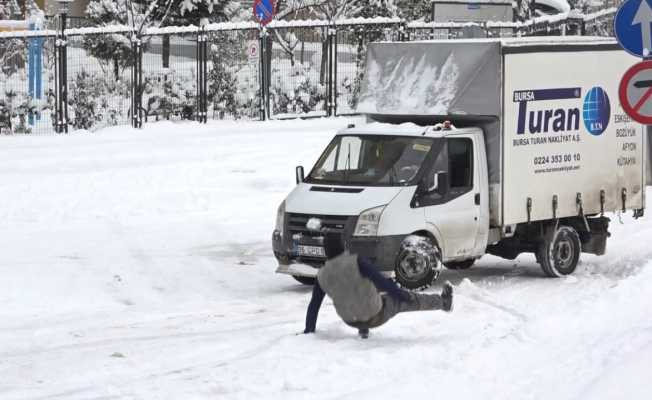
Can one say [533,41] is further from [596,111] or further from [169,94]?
[169,94]

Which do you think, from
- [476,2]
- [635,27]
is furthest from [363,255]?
[476,2]

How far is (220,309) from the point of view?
50.5 ft

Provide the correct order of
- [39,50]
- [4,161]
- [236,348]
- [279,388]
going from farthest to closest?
[39,50] → [4,161] → [236,348] → [279,388]

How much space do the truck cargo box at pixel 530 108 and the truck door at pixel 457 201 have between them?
35 centimetres

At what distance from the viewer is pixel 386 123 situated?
1770 centimetres

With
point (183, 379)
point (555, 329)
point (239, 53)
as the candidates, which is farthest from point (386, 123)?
point (239, 53)

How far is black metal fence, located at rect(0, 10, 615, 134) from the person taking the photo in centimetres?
2734

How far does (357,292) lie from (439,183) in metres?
3.73

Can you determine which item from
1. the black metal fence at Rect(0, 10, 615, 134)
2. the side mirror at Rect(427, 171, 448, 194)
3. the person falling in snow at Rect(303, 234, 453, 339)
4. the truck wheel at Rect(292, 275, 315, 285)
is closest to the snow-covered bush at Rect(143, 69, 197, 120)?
the black metal fence at Rect(0, 10, 615, 134)

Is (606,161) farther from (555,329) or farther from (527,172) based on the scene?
(555,329)

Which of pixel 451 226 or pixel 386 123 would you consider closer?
pixel 451 226

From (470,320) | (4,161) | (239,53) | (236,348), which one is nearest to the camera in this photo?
(236,348)

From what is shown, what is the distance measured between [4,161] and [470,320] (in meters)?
13.1

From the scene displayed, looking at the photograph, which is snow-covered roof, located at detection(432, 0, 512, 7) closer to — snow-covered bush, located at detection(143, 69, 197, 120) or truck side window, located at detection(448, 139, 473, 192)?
snow-covered bush, located at detection(143, 69, 197, 120)
